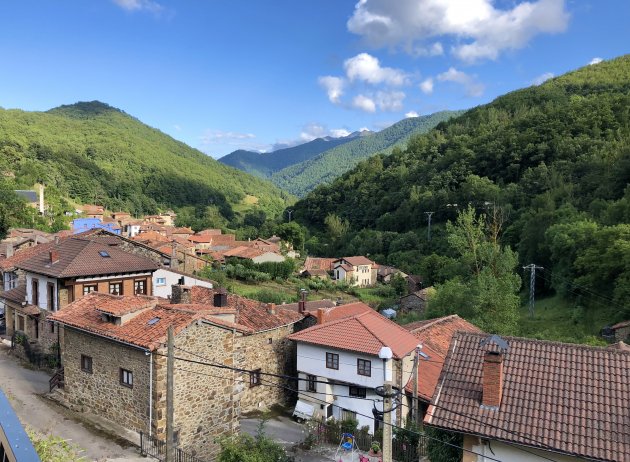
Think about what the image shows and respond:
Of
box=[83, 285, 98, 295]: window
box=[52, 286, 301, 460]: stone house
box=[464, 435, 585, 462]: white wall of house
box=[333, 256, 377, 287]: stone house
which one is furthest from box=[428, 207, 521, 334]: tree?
box=[333, 256, 377, 287]: stone house

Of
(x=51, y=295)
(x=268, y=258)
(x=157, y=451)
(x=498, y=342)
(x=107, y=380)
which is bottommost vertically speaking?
(x=157, y=451)

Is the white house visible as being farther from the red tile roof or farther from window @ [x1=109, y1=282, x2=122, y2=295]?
window @ [x1=109, y1=282, x2=122, y2=295]

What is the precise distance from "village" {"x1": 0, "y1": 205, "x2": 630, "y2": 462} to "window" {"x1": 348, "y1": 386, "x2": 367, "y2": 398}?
2.3 inches

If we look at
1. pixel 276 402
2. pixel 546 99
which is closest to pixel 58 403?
pixel 276 402

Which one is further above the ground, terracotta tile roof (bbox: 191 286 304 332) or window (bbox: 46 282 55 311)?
window (bbox: 46 282 55 311)

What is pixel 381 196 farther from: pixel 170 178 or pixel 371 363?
pixel 371 363

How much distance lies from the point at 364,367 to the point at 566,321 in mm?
22681

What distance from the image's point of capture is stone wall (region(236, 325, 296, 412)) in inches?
831

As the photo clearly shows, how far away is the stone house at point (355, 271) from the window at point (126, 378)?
5373 cm

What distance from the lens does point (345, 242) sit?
101m

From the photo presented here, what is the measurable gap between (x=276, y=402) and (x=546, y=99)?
12869 centimetres

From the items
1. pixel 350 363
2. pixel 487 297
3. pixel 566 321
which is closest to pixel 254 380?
pixel 350 363

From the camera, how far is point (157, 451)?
14109mm

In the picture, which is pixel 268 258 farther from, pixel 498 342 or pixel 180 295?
pixel 498 342
